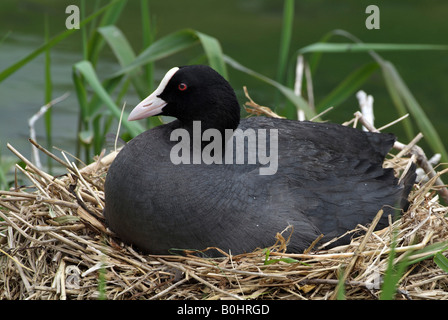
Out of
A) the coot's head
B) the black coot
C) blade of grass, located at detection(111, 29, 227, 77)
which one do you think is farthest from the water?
the coot's head

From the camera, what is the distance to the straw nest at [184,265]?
2.51 meters

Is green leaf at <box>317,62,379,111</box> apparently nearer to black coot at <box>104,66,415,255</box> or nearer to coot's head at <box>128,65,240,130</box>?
black coot at <box>104,66,415,255</box>

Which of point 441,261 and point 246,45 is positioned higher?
point 246,45

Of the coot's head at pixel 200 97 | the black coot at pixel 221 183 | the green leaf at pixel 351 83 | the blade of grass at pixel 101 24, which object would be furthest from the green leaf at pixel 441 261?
the blade of grass at pixel 101 24

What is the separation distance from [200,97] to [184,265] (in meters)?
0.65

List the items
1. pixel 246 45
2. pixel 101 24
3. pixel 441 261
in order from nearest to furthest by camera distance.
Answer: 1. pixel 441 261
2. pixel 101 24
3. pixel 246 45

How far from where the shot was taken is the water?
5.39 metres

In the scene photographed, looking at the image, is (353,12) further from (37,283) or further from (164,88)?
(37,283)

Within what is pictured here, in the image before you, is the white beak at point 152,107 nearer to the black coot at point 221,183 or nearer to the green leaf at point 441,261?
the black coot at point 221,183

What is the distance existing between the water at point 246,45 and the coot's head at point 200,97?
7.27 feet

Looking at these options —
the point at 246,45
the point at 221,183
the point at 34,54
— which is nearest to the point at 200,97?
the point at 221,183

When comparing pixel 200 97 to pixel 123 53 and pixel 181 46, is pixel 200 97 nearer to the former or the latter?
pixel 181 46

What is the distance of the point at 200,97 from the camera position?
9.07 feet

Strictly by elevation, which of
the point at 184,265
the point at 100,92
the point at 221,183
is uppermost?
the point at 100,92
